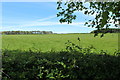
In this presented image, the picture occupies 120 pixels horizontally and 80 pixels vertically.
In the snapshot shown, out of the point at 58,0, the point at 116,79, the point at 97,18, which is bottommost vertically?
the point at 116,79

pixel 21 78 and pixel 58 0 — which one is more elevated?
pixel 58 0

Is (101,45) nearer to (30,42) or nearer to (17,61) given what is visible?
(30,42)

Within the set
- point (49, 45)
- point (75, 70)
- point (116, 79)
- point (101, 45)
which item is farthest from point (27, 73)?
point (101, 45)

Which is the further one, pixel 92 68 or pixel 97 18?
pixel 97 18

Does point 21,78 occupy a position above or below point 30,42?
below

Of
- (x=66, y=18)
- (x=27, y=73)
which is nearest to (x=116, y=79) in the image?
(x=27, y=73)

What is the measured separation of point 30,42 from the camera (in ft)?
29.3

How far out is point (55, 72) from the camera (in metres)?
3.40

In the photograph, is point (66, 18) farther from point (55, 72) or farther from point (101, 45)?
point (101, 45)

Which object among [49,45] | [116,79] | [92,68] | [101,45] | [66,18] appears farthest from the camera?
[101,45]

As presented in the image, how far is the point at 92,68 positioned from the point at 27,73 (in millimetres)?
1602

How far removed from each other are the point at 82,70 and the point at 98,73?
39 centimetres

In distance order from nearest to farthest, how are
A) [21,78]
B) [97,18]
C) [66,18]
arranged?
[21,78] < [97,18] < [66,18]

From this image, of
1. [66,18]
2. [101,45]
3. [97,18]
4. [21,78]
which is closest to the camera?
[21,78]
